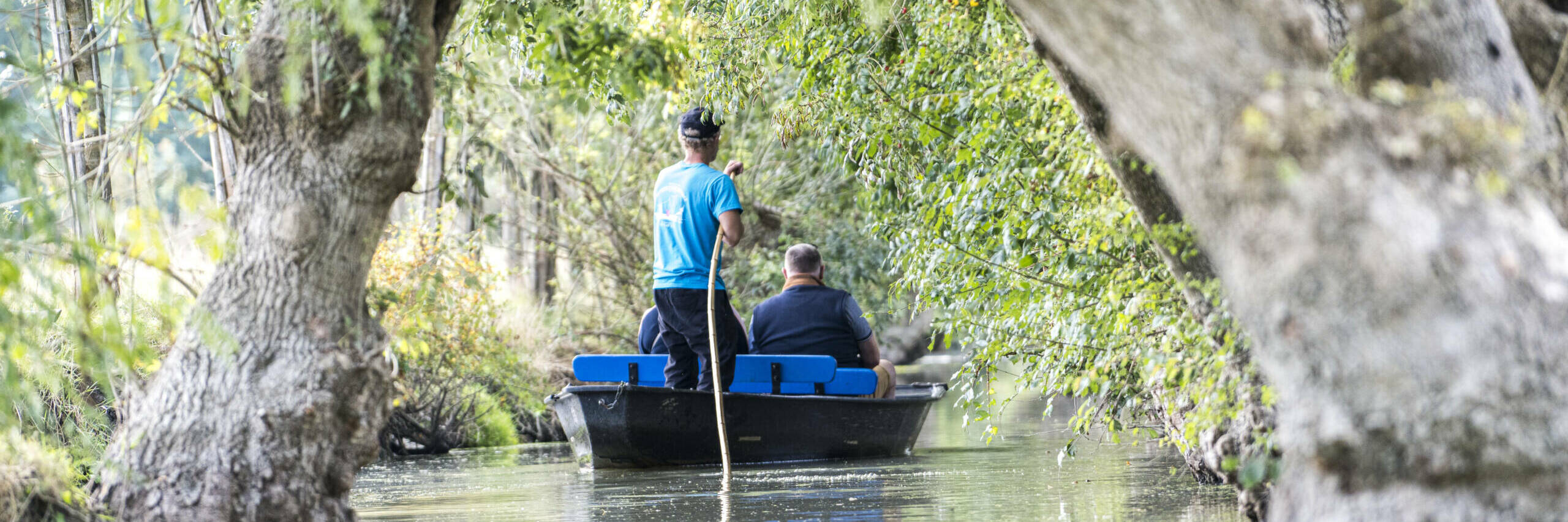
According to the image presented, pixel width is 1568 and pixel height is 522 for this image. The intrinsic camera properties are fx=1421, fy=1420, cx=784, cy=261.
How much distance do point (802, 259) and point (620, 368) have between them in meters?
1.60

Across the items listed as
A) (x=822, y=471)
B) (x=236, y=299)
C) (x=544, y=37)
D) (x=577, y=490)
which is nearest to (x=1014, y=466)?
(x=822, y=471)

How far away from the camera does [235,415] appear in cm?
402

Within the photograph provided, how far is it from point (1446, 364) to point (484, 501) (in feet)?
17.8

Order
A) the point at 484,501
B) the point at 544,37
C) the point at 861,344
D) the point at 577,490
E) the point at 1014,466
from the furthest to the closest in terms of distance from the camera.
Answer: the point at 861,344 < the point at 1014,466 < the point at 577,490 < the point at 484,501 < the point at 544,37

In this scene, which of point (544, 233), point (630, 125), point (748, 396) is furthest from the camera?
point (544, 233)

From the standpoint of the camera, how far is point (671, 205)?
8750mm

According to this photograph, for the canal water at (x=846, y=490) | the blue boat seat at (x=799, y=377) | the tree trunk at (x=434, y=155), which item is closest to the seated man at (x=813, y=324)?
the blue boat seat at (x=799, y=377)

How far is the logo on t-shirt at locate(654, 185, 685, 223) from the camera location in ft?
28.6

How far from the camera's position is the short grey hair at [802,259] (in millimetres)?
10188

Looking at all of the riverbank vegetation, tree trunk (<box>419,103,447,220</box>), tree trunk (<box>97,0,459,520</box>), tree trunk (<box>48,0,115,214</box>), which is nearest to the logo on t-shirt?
the riverbank vegetation

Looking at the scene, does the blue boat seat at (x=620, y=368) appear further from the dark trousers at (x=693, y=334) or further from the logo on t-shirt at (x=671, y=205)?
the logo on t-shirt at (x=671, y=205)

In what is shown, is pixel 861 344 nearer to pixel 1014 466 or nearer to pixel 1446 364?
pixel 1014 466

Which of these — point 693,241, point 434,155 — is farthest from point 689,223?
point 434,155

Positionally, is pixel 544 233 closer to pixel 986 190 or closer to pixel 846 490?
pixel 846 490
